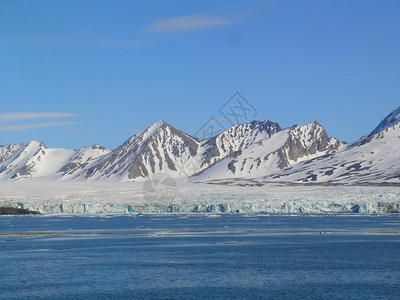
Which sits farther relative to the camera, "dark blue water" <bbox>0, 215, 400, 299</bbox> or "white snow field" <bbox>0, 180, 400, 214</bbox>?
"white snow field" <bbox>0, 180, 400, 214</bbox>

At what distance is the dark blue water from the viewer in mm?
32594

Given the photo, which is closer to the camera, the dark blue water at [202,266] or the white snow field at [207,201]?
the dark blue water at [202,266]

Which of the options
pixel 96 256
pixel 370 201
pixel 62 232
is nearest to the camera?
pixel 96 256

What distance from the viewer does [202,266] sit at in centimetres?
4162

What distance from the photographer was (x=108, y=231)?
73125 mm

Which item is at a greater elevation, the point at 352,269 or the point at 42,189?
the point at 42,189

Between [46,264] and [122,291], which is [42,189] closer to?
[46,264]

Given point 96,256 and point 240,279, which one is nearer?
point 240,279

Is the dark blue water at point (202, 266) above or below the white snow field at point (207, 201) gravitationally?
below

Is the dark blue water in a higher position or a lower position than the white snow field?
lower

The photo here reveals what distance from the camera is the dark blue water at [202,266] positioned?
107ft

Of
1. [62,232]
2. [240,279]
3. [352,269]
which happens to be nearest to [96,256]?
[240,279]

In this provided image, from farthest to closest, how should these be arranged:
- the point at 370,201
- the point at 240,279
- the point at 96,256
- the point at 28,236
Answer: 1. the point at 370,201
2. the point at 28,236
3. the point at 96,256
4. the point at 240,279

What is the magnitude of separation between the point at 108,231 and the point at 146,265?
31531 mm
